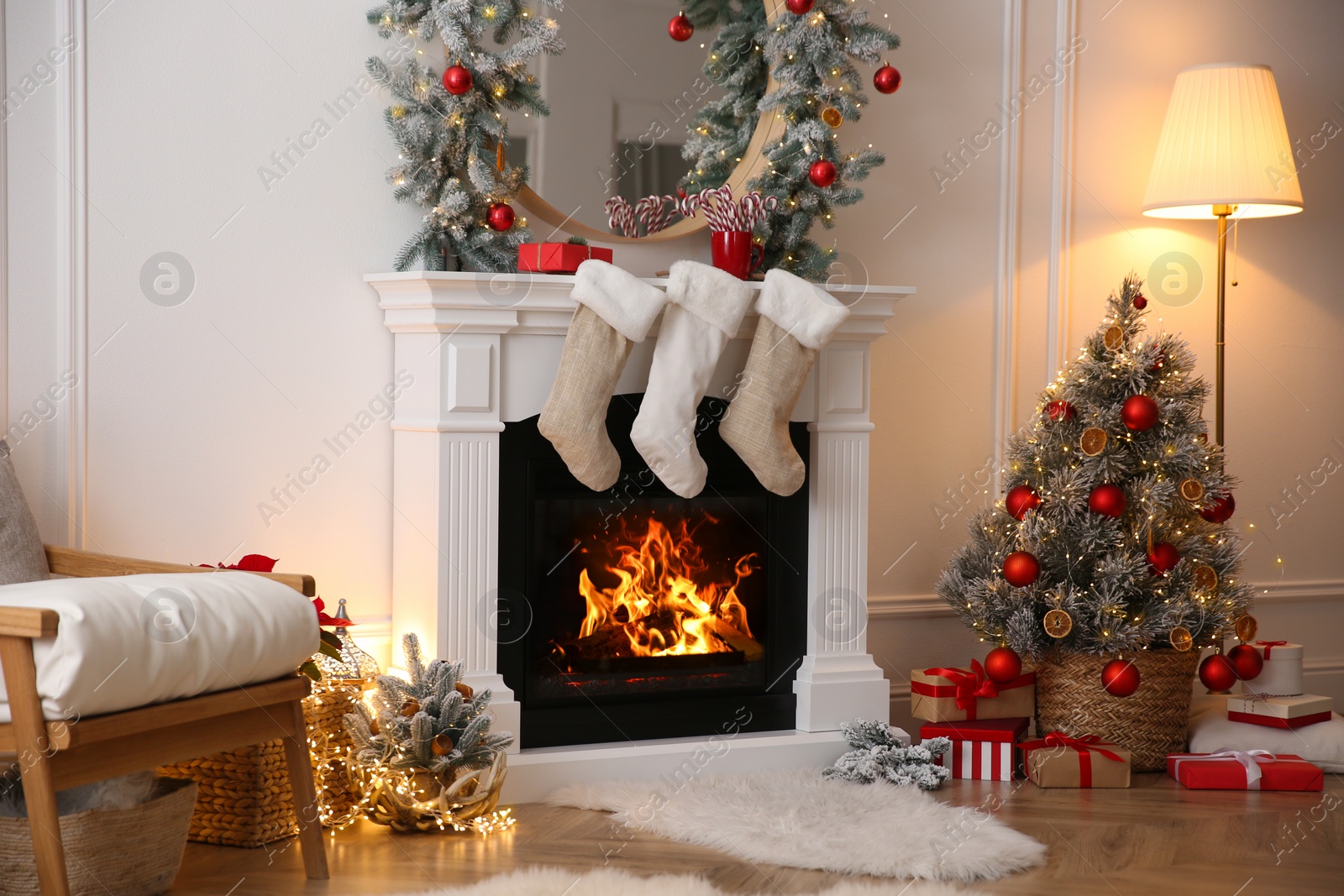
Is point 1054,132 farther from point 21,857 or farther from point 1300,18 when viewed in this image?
point 21,857

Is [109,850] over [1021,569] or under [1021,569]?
under

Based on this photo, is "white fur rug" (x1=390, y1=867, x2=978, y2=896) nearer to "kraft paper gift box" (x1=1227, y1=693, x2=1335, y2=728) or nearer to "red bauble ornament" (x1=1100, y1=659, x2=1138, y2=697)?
"red bauble ornament" (x1=1100, y1=659, x2=1138, y2=697)

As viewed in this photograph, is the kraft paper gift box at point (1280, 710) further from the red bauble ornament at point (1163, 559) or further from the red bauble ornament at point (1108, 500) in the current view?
the red bauble ornament at point (1108, 500)

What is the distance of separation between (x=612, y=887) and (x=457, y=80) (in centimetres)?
179

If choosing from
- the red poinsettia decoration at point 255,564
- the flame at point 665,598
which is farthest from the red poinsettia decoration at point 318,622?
the flame at point 665,598

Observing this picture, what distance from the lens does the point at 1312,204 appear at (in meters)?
4.12

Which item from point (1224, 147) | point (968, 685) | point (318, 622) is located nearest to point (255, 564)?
point (318, 622)

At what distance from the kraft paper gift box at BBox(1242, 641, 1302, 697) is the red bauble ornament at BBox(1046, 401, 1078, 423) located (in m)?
0.85

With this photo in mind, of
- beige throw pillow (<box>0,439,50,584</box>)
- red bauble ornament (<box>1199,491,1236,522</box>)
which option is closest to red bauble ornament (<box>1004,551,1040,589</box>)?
red bauble ornament (<box>1199,491,1236,522</box>)

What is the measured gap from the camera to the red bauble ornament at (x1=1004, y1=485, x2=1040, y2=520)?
10.5ft

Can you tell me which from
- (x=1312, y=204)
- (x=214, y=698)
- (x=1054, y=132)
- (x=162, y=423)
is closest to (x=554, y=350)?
(x=162, y=423)

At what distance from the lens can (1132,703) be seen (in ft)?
10.5

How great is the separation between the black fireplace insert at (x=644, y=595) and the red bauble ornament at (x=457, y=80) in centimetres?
79

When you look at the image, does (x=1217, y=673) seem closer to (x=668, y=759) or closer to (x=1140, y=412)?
(x=1140, y=412)
